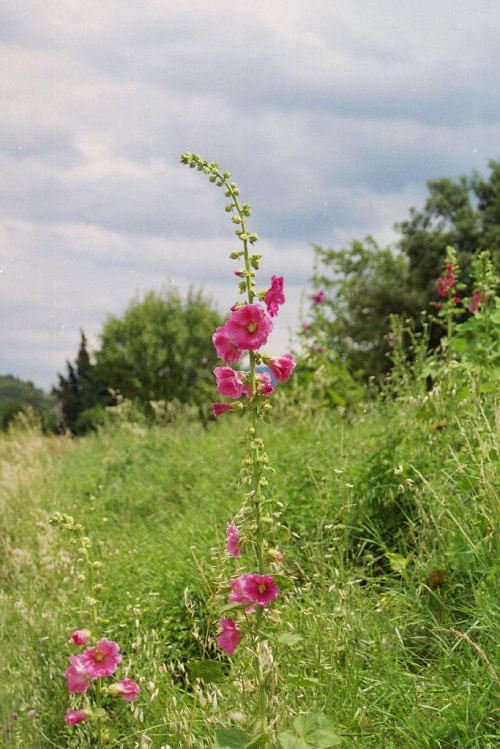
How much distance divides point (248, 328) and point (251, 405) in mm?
237

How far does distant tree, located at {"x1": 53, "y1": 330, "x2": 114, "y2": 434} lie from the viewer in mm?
27328

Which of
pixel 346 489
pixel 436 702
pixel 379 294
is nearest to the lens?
pixel 436 702

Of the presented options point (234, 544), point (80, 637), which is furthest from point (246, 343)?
point (80, 637)

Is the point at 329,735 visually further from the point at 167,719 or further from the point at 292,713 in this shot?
the point at 167,719

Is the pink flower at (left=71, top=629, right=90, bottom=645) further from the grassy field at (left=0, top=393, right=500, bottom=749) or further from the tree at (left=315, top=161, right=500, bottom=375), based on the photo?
the tree at (left=315, top=161, right=500, bottom=375)

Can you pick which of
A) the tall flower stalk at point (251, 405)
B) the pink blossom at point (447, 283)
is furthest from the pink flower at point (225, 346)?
the pink blossom at point (447, 283)

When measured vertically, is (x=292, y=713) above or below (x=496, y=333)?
below

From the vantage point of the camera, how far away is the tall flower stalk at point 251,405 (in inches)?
84.9

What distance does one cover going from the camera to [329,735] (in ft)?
6.74

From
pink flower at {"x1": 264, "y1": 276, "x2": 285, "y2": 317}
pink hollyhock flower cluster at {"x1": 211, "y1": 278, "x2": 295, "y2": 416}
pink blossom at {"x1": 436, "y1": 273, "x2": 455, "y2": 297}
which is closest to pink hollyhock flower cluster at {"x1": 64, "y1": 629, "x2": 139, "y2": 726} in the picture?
pink hollyhock flower cluster at {"x1": 211, "y1": 278, "x2": 295, "y2": 416}

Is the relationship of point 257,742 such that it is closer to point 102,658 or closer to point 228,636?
point 228,636

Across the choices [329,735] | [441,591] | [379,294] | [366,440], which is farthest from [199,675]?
[379,294]

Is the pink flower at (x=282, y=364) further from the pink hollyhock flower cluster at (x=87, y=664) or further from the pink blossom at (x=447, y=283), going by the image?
the pink blossom at (x=447, y=283)

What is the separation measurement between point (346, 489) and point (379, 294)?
20.5 meters
